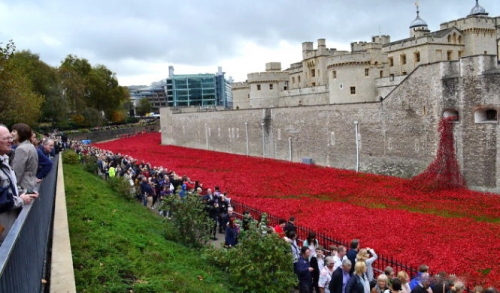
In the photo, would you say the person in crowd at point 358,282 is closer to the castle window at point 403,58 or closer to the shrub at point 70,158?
the shrub at point 70,158

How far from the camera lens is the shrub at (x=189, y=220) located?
12.8m

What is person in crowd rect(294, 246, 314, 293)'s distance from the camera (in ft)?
32.0

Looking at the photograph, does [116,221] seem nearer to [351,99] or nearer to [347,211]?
[347,211]

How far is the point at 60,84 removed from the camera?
64250mm

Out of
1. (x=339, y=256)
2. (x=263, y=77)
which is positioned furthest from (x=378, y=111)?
(x=263, y=77)

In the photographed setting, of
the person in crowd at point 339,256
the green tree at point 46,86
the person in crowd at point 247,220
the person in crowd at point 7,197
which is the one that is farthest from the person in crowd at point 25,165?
the green tree at point 46,86

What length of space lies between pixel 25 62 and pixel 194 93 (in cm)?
7242

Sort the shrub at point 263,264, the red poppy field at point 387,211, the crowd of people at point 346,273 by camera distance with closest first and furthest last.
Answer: the crowd of people at point 346,273
the shrub at point 263,264
the red poppy field at point 387,211

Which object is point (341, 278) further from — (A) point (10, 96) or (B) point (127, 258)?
(A) point (10, 96)

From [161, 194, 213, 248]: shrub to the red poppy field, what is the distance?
5.14 meters

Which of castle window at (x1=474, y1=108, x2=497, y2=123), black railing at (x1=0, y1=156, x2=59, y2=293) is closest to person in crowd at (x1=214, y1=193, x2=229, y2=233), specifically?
black railing at (x1=0, y1=156, x2=59, y2=293)

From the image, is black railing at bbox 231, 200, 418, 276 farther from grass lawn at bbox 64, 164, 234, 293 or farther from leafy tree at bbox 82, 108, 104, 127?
leafy tree at bbox 82, 108, 104, 127

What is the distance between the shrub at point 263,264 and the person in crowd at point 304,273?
16 centimetres

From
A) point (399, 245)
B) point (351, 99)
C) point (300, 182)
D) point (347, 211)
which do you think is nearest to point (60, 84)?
point (351, 99)
